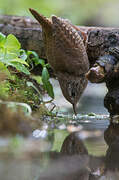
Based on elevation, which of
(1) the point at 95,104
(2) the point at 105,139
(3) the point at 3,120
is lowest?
(1) the point at 95,104

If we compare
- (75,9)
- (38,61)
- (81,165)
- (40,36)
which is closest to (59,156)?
(81,165)

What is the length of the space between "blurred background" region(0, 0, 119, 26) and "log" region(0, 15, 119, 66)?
67.2 inches

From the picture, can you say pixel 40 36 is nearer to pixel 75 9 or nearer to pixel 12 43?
pixel 12 43

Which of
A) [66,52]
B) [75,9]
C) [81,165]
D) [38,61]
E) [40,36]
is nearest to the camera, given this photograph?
[81,165]

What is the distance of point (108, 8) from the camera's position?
16.0 ft

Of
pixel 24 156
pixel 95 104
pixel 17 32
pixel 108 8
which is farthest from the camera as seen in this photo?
pixel 108 8

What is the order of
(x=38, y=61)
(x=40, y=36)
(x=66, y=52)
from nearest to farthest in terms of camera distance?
(x=66, y=52) → (x=38, y=61) → (x=40, y=36)

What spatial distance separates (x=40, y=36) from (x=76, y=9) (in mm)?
2950

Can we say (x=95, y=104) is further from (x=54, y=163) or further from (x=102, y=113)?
(x=54, y=163)

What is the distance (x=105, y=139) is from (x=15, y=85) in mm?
568

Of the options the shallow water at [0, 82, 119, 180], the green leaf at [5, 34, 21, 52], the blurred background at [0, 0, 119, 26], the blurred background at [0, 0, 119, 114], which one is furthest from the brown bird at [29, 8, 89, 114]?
the blurred background at [0, 0, 119, 26]

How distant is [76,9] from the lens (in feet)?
14.8

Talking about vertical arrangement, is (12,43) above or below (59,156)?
above

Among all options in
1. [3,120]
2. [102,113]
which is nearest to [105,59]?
[102,113]
